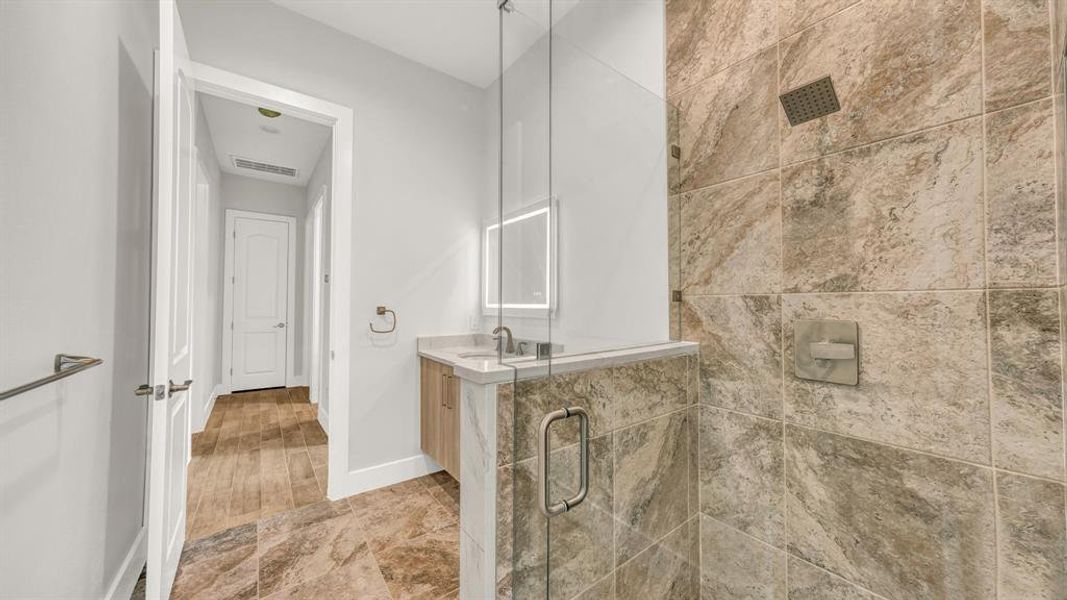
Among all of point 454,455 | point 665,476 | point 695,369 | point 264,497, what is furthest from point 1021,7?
point 264,497

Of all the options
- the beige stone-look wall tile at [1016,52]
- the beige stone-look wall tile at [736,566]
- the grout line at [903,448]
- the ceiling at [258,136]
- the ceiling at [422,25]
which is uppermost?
the ceiling at [422,25]

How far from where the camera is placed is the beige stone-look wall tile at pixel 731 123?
1326 millimetres

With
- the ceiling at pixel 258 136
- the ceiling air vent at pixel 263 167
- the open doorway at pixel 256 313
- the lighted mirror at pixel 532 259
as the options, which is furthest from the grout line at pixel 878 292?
the ceiling air vent at pixel 263 167

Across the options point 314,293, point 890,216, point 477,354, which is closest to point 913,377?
point 890,216

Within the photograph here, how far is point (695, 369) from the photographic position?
1.53 metres

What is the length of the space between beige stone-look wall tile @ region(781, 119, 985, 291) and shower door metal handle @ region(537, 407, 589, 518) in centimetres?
83

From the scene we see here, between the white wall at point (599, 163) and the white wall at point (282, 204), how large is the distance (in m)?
5.12

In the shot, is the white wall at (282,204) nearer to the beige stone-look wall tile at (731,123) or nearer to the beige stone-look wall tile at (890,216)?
the beige stone-look wall tile at (731,123)

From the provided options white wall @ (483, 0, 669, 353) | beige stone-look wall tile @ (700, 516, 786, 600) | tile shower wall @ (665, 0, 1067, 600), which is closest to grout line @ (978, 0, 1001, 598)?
tile shower wall @ (665, 0, 1067, 600)

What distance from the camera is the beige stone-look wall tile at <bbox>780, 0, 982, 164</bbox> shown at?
0.97 metres

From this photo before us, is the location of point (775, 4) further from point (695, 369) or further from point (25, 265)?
point (25, 265)

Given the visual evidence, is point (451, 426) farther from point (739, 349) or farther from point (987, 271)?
point (987, 271)

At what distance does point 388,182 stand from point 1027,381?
9.38 ft

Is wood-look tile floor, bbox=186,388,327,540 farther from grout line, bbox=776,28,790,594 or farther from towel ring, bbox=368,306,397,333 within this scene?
grout line, bbox=776,28,790,594
